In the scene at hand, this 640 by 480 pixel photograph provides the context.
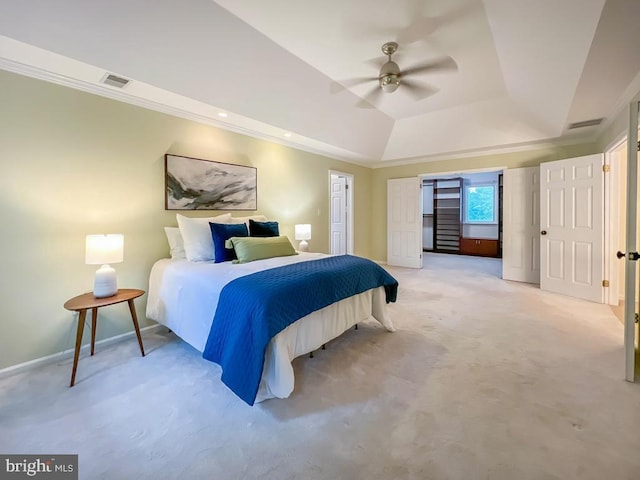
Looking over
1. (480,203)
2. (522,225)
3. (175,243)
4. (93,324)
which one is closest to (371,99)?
(175,243)

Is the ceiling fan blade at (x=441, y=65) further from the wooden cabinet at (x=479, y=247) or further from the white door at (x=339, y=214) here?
the wooden cabinet at (x=479, y=247)

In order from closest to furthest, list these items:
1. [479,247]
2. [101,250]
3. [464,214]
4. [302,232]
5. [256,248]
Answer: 1. [101,250]
2. [256,248]
3. [302,232]
4. [479,247]
5. [464,214]

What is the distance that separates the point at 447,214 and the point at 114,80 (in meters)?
8.75

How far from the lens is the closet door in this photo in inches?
344

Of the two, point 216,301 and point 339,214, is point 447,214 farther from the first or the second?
point 216,301

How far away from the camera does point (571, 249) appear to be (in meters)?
4.14

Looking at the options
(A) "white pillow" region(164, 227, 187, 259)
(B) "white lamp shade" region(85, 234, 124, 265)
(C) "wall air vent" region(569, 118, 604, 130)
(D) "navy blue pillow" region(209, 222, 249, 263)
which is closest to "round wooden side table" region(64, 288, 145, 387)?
(B) "white lamp shade" region(85, 234, 124, 265)

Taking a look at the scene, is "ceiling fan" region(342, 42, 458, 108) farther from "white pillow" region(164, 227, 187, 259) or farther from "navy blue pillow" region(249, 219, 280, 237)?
"white pillow" region(164, 227, 187, 259)

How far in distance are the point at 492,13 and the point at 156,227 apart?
144 inches

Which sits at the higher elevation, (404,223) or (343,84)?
(343,84)

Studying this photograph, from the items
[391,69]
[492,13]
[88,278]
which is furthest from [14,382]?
[492,13]

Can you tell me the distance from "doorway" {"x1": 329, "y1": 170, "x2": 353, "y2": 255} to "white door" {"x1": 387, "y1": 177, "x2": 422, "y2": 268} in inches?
42.4

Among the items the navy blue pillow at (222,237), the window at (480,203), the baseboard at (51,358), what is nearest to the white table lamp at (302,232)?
the navy blue pillow at (222,237)

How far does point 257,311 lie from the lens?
1.77 metres
